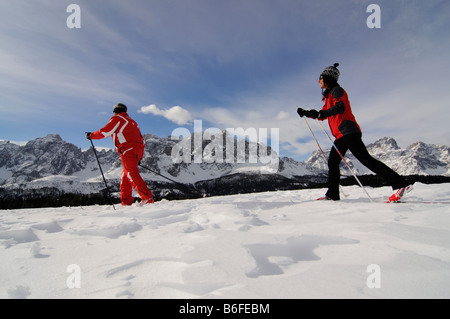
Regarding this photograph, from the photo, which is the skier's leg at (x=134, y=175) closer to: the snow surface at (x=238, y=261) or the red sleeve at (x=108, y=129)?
the red sleeve at (x=108, y=129)

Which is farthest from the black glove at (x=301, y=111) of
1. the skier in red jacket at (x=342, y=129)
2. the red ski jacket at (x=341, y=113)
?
the red ski jacket at (x=341, y=113)

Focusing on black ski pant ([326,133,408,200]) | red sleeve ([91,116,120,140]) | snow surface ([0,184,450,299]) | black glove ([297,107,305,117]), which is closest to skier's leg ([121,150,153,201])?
red sleeve ([91,116,120,140])

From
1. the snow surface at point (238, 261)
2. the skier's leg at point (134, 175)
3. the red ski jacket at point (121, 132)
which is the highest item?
the red ski jacket at point (121, 132)

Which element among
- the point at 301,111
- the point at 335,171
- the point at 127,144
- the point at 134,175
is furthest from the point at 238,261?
the point at 127,144

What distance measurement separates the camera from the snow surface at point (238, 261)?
1.37 meters

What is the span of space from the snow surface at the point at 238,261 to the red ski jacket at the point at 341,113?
2.15 meters

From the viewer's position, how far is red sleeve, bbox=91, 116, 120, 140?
632 cm

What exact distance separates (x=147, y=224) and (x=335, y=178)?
14.4 ft

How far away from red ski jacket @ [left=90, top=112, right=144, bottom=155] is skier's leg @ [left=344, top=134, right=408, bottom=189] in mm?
5796

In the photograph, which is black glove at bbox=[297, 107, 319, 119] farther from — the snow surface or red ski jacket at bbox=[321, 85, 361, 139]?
the snow surface

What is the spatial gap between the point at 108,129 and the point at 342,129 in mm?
6096

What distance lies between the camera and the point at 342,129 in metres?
4.63
